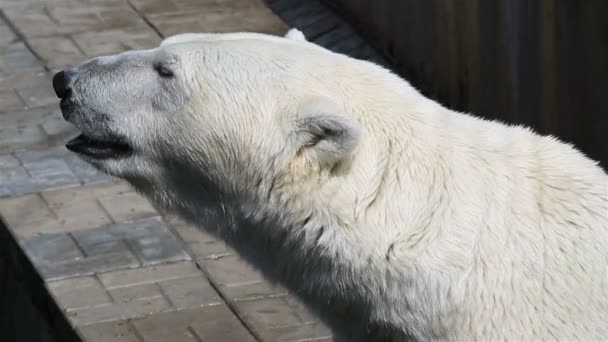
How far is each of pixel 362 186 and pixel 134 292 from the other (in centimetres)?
199

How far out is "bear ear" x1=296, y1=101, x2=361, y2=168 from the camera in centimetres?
361

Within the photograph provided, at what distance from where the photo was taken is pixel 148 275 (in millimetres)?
5629

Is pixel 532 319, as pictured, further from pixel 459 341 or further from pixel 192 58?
pixel 192 58

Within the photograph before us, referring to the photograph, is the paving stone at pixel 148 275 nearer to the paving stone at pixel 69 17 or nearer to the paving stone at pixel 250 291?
the paving stone at pixel 250 291

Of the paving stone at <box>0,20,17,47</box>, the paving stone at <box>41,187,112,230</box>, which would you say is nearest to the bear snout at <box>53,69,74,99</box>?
the paving stone at <box>41,187,112,230</box>

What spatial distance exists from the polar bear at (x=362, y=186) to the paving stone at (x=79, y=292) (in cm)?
156

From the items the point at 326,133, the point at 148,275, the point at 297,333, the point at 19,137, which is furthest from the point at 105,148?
the point at 19,137

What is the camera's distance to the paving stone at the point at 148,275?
18.3 ft

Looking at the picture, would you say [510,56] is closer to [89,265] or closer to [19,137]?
[89,265]

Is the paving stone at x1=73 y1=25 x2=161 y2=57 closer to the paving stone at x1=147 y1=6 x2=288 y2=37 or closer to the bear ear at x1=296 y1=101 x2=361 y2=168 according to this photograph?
the paving stone at x1=147 y1=6 x2=288 y2=37

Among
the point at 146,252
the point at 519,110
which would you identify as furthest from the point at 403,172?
the point at 519,110

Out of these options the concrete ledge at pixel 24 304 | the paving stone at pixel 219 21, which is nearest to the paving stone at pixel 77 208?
the concrete ledge at pixel 24 304

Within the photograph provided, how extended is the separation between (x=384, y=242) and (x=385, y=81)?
468 millimetres

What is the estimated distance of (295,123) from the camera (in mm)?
3691
